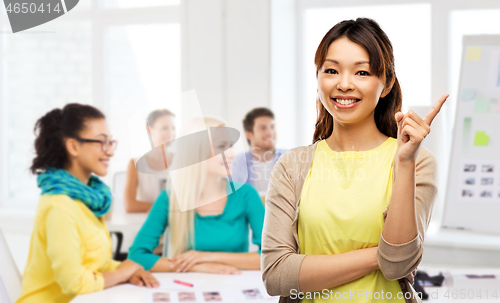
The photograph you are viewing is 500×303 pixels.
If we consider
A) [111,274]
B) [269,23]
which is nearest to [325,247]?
[111,274]

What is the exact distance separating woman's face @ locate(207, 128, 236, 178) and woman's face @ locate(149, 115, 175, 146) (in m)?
0.36

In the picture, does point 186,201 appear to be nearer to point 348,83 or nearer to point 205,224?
point 205,224

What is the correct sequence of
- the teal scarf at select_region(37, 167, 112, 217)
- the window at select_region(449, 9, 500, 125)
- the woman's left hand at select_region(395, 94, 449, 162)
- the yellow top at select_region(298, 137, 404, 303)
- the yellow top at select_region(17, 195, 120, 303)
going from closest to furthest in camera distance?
the woman's left hand at select_region(395, 94, 449, 162)
the yellow top at select_region(298, 137, 404, 303)
the yellow top at select_region(17, 195, 120, 303)
the teal scarf at select_region(37, 167, 112, 217)
the window at select_region(449, 9, 500, 125)

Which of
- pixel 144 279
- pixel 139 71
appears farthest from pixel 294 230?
pixel 139 71

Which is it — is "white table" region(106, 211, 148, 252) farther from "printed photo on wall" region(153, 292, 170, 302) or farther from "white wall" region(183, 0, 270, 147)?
"printed photo on wall" region(153, 292, 170, 302)

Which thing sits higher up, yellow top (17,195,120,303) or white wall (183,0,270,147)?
white wall (183,0,270,147)

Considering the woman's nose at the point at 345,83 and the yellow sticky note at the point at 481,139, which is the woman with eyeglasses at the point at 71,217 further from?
the yellow sticky note at the point at 481,139

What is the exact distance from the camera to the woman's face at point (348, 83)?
950 millimetres

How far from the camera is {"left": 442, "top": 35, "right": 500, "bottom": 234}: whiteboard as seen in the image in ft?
8.68

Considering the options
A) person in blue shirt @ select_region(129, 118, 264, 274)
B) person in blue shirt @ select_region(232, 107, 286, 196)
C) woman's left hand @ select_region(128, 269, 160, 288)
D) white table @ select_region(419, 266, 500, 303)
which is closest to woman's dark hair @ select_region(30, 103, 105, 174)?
person in blue shirt @ select_region(129, 118, 264, 274)

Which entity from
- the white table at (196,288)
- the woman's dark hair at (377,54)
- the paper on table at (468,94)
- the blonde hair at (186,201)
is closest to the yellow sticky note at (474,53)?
the paper on table at (468,94)

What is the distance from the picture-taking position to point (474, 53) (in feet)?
8.96

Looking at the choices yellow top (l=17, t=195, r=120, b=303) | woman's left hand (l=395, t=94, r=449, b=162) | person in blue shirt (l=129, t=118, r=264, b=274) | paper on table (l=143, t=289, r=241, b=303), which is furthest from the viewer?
person in blue shirt (l=129, t=118, r=264, b=274)

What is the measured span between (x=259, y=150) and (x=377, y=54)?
2108 mm
